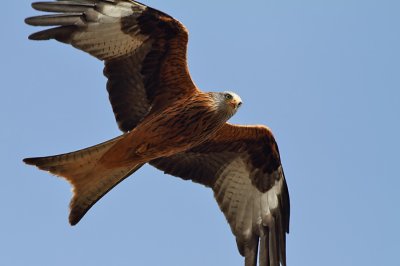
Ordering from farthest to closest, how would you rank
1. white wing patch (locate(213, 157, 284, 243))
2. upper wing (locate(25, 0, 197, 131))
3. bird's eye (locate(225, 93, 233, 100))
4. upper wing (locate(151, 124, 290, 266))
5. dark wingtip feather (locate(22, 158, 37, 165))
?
1. white wing patch (locate(213, 157, 284, 243))
2. upper wing (locate(151, 124, 290, 266))
3. bird's eye (locate(225, 93, 233, 100))
4. upper wing (locate(25, 0, 197, 131))
5. dark wingtip feather (locate(22, 158, 37, 165))

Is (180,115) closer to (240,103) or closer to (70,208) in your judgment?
(240,103)

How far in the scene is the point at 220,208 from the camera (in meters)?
14.6

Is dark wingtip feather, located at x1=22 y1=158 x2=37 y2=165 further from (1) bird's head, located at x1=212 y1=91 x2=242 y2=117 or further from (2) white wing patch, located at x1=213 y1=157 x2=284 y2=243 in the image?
(2) white wing patch, located at x1=213 y1=157 x2=284 y2=243

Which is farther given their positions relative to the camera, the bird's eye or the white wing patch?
the white wing patch

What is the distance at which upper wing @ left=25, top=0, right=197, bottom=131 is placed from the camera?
12820mm

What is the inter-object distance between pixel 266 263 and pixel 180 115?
2795mm


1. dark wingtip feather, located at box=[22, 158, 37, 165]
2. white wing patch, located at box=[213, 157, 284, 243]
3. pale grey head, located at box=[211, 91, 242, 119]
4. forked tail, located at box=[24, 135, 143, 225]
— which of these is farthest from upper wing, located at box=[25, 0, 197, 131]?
white wing patch, located at box=[213, 157, 284, 243]

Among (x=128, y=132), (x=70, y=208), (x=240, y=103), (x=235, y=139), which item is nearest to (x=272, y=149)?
(x=235, y=139)

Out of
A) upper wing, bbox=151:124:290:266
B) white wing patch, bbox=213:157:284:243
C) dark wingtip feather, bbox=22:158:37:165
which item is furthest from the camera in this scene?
white wing patch, bbox=213:157:284:243

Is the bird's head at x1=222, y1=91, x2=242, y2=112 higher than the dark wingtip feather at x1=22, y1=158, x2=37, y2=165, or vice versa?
the bird's head at x1=222, y1=91, x2=242, y2=112

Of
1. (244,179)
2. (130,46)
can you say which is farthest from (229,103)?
(244,179)

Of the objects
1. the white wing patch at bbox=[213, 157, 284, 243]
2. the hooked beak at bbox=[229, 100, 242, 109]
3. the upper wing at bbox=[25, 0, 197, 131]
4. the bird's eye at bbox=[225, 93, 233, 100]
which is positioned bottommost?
the white wing patch at bbox=[213, 157, 284, 243]

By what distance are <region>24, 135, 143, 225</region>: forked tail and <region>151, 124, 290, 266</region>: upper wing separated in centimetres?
117

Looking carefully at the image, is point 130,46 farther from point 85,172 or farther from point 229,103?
point 85,172
